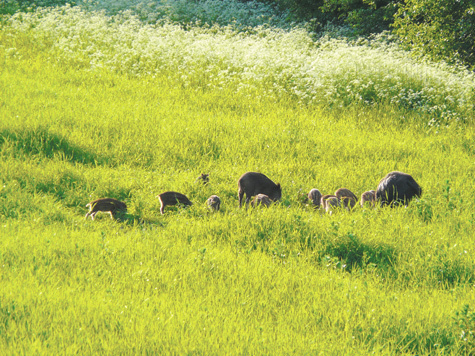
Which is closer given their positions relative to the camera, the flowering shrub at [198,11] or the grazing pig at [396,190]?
the grazing pig at [396,190]

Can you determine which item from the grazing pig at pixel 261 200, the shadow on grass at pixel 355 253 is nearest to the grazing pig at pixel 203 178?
the grazing pig at pixel 261 200

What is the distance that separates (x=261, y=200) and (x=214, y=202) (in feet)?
2.24

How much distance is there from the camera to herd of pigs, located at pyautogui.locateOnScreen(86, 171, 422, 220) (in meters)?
6.88

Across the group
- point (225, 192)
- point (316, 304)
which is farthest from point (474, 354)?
point (225, 192)

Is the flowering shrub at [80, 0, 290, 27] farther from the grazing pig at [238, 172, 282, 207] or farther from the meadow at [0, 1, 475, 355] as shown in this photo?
the grazing pig at [238, 172, 282, 207]

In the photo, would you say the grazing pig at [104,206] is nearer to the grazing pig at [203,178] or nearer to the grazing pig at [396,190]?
the grazing pig at [203,178]

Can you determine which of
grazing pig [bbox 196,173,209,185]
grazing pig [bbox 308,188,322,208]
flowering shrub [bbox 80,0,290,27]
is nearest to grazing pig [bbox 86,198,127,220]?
grazing pig [bbox 196,173,209,185]

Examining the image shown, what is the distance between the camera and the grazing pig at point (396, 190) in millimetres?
6949

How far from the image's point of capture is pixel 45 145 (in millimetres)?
8742

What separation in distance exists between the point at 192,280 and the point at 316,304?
1223mm

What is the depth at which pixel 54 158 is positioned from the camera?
8.26 m

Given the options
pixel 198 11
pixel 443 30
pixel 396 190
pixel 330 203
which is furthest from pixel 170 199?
pixel 198 11

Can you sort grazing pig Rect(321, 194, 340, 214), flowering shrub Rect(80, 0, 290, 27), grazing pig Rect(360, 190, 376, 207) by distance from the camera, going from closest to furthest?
grazing pig Rect(321, 194, 340, 214), grazing pig Rect(360, 190, 376, 207), flowering shrub Rect(80, 0, 290, 27)

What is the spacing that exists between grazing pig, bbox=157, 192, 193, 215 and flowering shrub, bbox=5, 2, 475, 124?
6331mm
